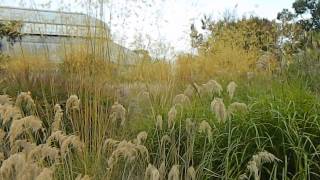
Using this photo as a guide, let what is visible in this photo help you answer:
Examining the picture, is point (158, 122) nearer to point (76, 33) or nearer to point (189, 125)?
point (189, 125)

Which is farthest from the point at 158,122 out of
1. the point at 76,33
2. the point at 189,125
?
the point at 76,33

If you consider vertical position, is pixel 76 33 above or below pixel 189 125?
above

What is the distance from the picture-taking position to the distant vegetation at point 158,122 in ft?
7.85

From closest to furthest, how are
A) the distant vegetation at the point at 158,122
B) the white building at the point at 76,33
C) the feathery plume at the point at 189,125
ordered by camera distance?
the distant vegetation at the point at 158,122 < the feathery plume at the point at 189,125 < the white building at the point at 76,33

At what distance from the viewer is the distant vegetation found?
7.85 ft

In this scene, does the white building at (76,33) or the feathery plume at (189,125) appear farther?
the white building at (76,33)

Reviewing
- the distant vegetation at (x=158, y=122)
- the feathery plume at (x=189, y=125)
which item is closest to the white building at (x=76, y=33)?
the distant vegetation at (x=158, y=122)

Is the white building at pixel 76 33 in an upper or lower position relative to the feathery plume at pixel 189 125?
upper

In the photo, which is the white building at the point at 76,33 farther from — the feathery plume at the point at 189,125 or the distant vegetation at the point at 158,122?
the feathery plume at the point at 189,125

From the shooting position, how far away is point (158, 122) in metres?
2.58

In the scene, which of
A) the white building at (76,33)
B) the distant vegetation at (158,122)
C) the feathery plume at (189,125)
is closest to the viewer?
the distant vegetation at (158,122)

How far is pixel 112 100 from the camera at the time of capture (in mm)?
3980

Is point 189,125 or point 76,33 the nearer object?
point 189,125

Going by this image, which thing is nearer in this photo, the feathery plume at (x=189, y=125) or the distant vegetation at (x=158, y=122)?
the distant vegetation at (x=158, y=122)
